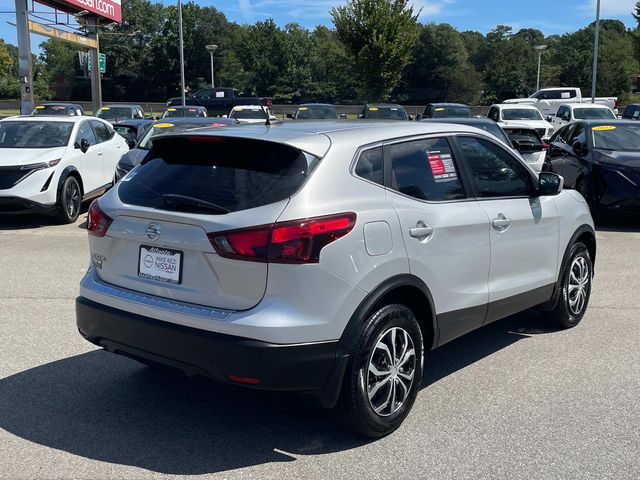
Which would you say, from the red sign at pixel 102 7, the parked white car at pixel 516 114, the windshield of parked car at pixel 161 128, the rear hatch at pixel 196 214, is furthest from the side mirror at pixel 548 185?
the red sign at pixel 102 7

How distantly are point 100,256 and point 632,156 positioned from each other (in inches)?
365

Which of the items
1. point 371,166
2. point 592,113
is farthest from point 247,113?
point 371,166

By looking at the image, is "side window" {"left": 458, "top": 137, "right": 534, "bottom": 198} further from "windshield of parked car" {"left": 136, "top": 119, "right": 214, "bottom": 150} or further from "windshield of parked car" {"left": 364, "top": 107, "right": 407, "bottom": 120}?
"windshield of parked car" {"left": 364, "top": 107, "right": 407, "bottom": 120}

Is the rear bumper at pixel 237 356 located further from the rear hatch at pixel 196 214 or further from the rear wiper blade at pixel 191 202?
the rear wiper blade at pixel 191 202

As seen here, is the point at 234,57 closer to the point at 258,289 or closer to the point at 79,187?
the point at 79,187

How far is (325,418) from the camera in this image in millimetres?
4195

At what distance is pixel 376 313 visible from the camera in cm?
377

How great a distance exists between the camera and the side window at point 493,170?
479 cm

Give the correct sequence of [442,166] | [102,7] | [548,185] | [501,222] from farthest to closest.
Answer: [102,7] → [548,185] → [501,222] → [442,166]

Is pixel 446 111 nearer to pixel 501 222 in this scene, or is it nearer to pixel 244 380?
pixel 501 222

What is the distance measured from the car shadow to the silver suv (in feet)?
1.42

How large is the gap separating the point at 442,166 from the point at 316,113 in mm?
19819

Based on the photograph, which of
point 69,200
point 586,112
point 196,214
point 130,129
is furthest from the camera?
point 586,112

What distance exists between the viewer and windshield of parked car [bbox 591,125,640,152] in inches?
451
